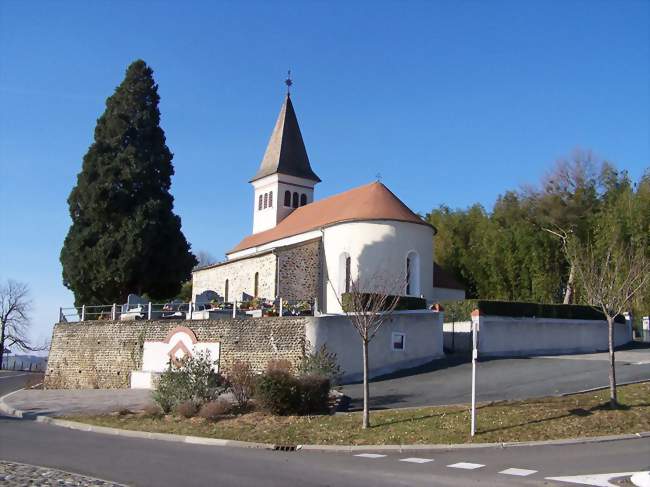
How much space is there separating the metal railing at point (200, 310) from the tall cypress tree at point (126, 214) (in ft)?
7.16

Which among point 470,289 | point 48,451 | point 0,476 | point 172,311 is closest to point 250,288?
point 172,311

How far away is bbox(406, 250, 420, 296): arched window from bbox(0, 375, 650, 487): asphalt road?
2138 cm

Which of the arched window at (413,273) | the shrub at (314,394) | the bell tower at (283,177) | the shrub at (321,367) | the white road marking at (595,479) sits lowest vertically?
the white road marking at (595,479)

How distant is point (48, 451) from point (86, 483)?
162 inches

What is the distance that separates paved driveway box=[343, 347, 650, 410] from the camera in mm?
17812

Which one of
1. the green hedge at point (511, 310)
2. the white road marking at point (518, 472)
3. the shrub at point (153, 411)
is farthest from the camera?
the green hedge at point (511, 310)

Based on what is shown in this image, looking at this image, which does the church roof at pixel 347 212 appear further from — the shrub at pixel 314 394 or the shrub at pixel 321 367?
the shrub at pixel 314 394

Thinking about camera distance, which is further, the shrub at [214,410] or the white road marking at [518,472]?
the shrub at [214,410]

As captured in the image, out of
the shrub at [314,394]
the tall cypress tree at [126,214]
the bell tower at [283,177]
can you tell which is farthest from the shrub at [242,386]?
the bell tower at [283,177]

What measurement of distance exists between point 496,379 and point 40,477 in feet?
47.5

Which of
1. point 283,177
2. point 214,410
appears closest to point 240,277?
point 283,177

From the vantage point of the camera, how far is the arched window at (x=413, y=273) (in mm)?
33750

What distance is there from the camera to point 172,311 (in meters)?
29.1

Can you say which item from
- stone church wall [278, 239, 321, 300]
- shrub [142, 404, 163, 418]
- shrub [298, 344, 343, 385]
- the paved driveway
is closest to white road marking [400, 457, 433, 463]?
the paved driveway
